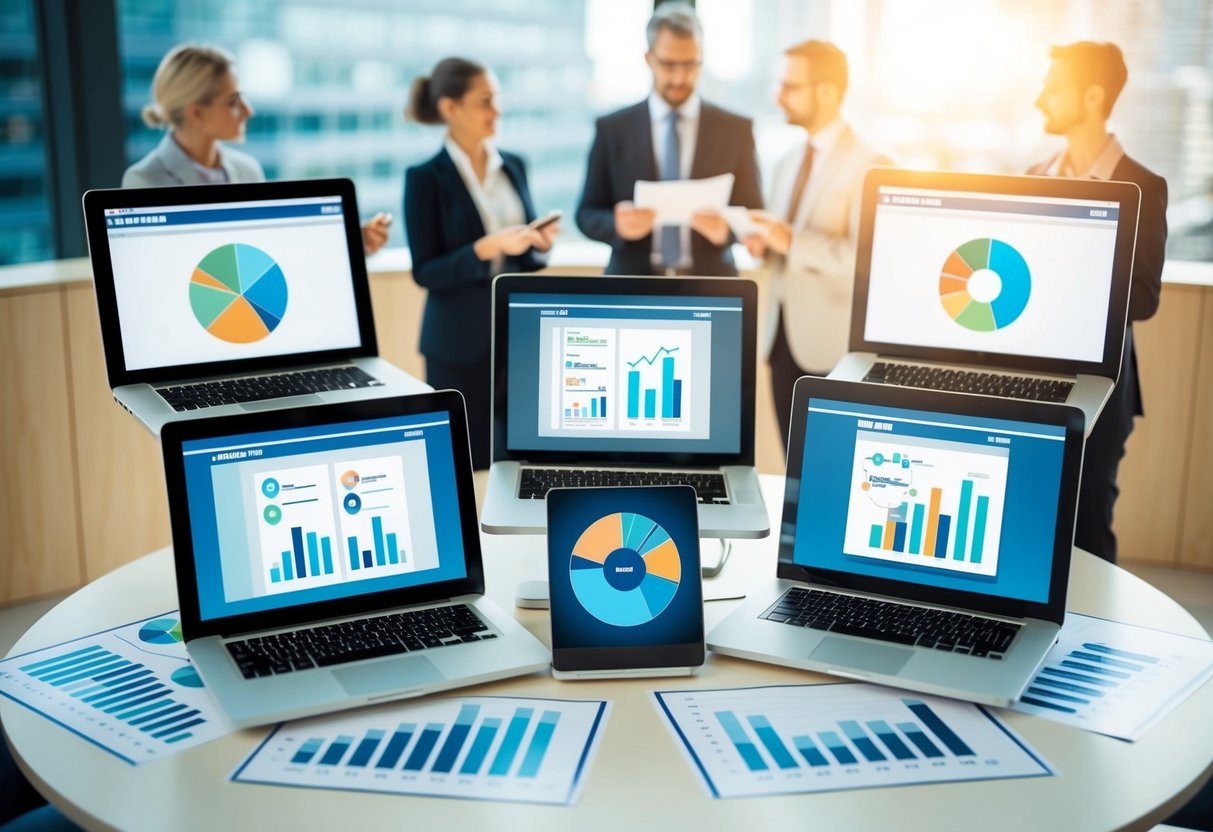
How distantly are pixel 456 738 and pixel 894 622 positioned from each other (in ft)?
2.25

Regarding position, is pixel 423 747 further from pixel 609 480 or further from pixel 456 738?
pixel 609 480

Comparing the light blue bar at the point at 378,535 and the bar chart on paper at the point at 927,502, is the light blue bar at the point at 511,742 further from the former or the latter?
the bar chart on paper at the point at 927,502

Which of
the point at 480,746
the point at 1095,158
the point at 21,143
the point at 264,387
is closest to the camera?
the point at 480,746

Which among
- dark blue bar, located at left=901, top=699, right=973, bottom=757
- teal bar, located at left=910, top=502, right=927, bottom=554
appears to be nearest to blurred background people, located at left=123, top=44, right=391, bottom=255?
teal bar, located at left=910, top=502, right=927, bottom=554

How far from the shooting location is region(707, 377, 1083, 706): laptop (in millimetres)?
1780

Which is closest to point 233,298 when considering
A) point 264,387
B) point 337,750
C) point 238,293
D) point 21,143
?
point 238,293

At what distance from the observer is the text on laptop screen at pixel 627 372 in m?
2.23

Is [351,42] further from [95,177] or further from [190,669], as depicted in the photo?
[190,669]

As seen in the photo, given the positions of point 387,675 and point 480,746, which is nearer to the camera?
point 480,746

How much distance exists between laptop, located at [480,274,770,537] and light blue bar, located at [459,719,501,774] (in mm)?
658

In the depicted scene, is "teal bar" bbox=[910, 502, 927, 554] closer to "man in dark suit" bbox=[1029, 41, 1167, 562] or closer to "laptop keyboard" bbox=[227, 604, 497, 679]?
"laptop keyboard" bbox=[227, 604, 497, 679]

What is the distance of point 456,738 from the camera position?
159cm

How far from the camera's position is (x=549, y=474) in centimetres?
224

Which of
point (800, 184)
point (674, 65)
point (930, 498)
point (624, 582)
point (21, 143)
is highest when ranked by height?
point (674, 65)
